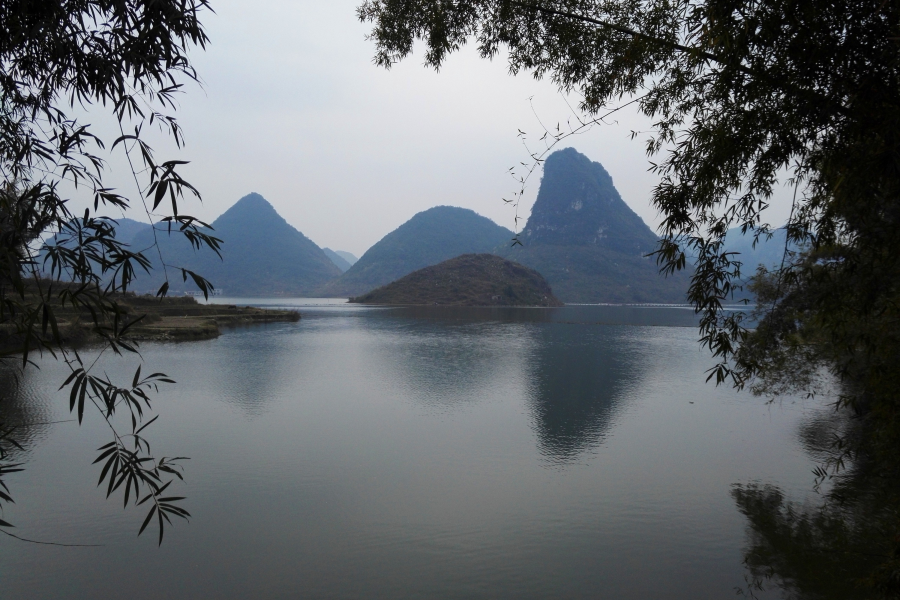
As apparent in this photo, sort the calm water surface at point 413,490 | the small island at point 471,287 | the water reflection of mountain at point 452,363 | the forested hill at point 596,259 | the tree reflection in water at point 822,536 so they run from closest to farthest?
the tree reflection in water at point 822,536
the calm water surface at point 413,490
the water reflection of mountain at point 452,363
the small island at point 471,287
the forested hill at point 596,259

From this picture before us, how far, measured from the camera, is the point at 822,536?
30.4 ft

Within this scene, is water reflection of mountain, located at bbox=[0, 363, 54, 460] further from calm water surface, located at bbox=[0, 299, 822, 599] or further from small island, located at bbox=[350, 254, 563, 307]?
small island, located at bbox=[350, 254, 563, 307]

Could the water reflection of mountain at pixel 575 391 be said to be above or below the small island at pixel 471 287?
below

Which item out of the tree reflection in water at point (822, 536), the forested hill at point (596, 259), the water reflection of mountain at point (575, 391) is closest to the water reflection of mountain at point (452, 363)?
the water reflection of mountain at point (575, 391)

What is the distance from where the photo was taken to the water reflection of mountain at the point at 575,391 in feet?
51.0

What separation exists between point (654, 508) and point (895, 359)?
192 inches

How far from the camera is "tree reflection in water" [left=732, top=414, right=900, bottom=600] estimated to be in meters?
7.80

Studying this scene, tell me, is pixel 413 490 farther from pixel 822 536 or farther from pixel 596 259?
pixel 596 259

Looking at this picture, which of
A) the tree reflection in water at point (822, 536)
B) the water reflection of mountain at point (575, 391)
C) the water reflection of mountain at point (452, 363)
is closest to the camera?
the tree reflection in water at point (822, 536)

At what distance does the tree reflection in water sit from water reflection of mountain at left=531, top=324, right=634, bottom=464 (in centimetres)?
445

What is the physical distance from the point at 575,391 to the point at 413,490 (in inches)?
508

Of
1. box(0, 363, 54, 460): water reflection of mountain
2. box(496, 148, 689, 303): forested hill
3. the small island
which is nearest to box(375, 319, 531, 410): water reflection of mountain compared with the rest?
box(0, 363, 54, 460): water reflection of mountain

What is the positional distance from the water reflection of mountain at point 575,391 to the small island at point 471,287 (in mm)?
72870

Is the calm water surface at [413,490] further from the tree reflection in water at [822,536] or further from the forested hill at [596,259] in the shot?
the forested hill at [596,259]
